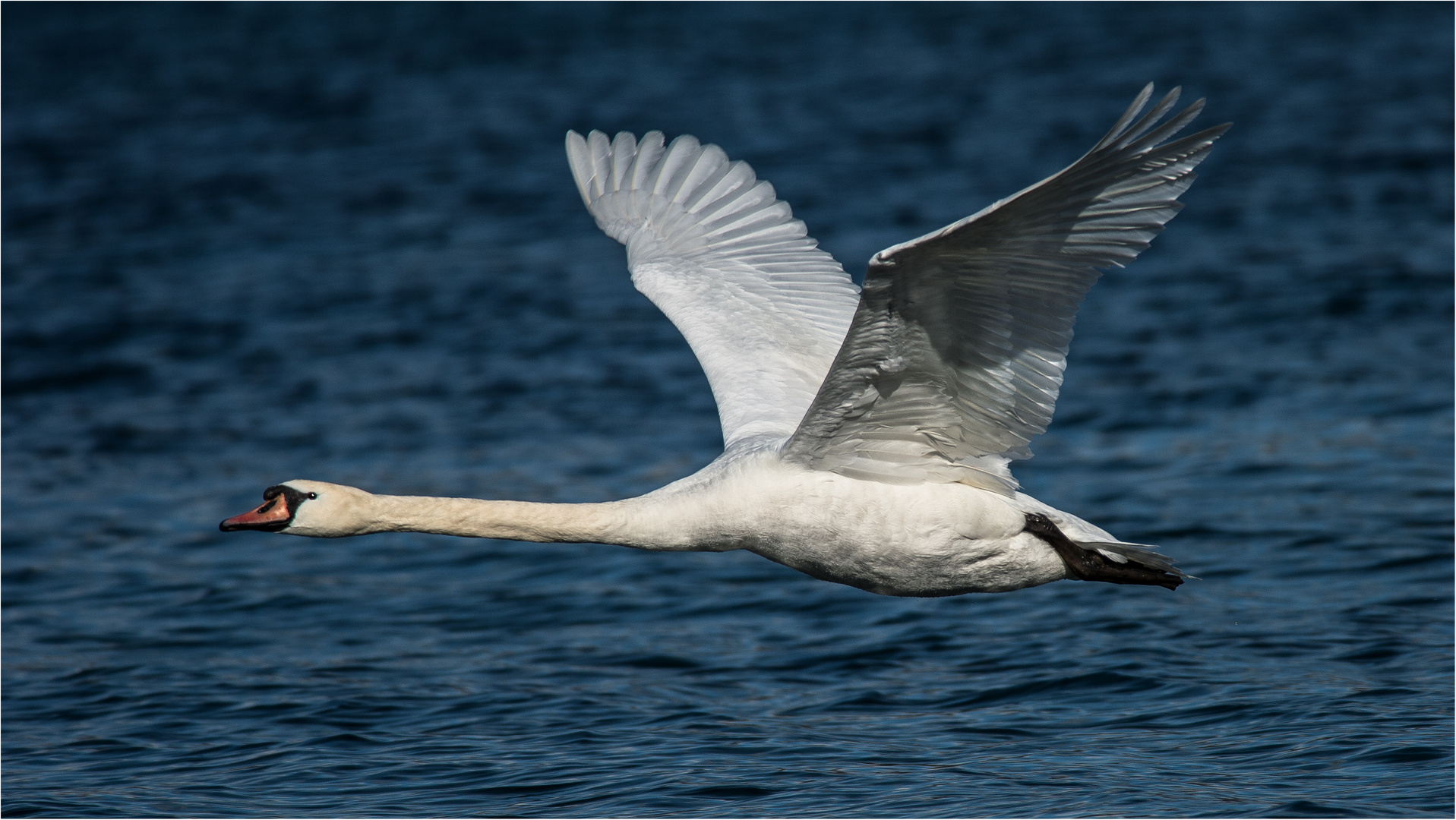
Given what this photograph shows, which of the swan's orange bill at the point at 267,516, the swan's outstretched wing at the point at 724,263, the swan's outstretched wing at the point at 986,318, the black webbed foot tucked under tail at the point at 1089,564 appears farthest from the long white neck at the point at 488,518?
the black webbed foot tucked under tail at the point at 1089,564

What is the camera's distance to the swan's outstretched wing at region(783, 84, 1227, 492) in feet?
18.6

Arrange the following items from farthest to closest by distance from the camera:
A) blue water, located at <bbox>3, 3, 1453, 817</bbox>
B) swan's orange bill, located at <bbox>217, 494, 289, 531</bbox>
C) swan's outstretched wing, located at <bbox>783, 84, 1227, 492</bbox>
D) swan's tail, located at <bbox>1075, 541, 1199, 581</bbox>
A: 1. blue water, located at <bbox>3, 3, 1453, 817</bbox>
2. swan's tail, located at <bbox>1075, 541, 1199, 581</bbox>
3. swan's orange bill, located at <bbox>217, 494, 289, 531</bbox>
4. swan's outstretched wing, located at <bbox>783, 84, 1227, 492</bbox>

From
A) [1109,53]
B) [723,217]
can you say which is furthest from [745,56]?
[723,217]

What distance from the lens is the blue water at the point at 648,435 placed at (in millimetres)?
8078

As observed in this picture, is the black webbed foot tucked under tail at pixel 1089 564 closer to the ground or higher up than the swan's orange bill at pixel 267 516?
closer to the ground

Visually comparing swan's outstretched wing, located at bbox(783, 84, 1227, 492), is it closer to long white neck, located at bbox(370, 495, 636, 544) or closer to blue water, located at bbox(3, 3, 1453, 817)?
long white neck, located at bbox(370, 495, 636, 544)

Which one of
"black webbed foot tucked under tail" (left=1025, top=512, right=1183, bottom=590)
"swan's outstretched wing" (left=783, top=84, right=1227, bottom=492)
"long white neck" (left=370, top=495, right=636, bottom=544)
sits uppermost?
"swan's outstretched wing" (left=783, top=84, right=1227, bottom=492)

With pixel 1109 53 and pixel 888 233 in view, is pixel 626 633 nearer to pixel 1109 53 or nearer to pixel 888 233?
pixel 888 233

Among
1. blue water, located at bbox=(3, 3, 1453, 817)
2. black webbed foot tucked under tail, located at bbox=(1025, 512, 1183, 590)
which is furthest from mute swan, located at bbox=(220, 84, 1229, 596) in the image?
blue water, located at bbox=(3, 3, 1453, 817)

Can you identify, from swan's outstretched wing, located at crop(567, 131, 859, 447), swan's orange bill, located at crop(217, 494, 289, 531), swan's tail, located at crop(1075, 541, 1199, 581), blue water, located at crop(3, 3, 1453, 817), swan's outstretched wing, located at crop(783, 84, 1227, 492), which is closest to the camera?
swan's outstretched wing, located at crop(783, 84, 1227, 492)

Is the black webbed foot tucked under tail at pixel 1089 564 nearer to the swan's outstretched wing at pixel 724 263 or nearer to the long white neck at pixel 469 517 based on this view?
the long white neck at pixel 469 517

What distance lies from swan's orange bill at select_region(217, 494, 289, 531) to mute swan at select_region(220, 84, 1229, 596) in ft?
0.03

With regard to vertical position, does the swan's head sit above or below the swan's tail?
above

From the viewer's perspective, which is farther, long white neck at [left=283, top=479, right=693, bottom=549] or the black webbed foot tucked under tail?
the black webbed foot tucked under tail
